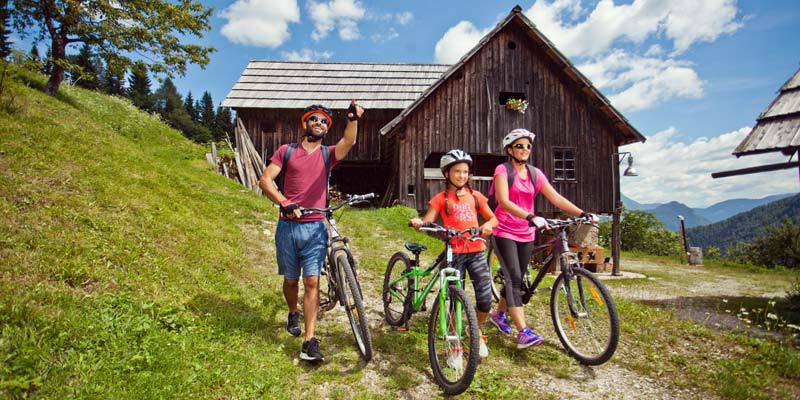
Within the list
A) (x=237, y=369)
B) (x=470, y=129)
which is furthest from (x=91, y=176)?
(x=470, y=129)

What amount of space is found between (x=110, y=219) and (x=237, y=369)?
405 centimetres

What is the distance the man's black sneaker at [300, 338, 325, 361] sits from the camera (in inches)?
149

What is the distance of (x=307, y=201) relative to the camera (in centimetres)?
404

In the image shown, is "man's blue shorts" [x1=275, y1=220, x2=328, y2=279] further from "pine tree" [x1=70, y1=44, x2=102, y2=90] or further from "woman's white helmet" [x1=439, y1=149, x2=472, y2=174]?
"pine tree" [x1=70, y1=44, x2=102, y2=90]

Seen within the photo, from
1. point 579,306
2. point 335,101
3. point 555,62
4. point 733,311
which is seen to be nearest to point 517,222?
point 579,306

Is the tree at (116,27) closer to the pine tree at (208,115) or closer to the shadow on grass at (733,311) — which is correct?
the shadow on grass at (733,311)

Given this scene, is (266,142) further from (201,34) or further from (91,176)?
(91,176)

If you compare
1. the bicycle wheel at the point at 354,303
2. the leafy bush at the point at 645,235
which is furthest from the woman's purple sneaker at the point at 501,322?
the leafy bush at the point at 645,235

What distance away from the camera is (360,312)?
381cm

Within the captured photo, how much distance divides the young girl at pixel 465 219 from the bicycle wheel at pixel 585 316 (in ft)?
3.02

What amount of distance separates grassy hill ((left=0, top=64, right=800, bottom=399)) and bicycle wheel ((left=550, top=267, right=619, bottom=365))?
224mm

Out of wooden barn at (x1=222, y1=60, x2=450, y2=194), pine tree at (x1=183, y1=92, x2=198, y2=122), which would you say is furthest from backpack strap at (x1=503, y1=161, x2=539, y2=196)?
pine tree at (x1=183, y1=92, x2=198, y2=122)

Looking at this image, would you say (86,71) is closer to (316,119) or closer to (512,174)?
(316,119)

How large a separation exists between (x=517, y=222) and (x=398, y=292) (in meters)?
1.76
